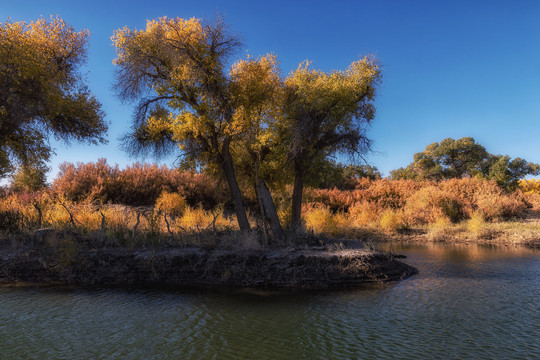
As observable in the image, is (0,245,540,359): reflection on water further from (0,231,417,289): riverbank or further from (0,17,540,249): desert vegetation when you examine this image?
(0,17,540,249): desert vegetation

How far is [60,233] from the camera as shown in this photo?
480 inches

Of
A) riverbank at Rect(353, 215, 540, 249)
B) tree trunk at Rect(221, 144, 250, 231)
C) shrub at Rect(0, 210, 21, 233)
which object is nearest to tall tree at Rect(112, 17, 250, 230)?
tree trunk at Rect(221, 144, 250, 231)

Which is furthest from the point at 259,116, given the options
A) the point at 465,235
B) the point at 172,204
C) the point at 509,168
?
the point at 509,168

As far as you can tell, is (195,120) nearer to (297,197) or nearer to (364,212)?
(297,197)

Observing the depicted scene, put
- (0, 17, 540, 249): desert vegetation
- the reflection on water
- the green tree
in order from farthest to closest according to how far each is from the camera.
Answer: the green tree, (0, 17, 540, 249): desert vegetation, the reflection on water

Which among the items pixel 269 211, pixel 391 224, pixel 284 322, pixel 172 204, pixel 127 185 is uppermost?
pixel 127 185

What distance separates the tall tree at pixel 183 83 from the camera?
12.4m

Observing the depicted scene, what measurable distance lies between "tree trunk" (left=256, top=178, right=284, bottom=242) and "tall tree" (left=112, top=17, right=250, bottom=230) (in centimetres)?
102

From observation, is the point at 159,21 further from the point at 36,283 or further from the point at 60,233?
the point at 36,283

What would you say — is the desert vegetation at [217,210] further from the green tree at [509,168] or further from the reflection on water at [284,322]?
the green tree at [509,168]

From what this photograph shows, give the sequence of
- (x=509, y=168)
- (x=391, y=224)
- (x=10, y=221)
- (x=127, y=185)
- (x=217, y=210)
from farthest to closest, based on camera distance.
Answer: (x=509, y=168) < (x=127, y=185) < (x=391, y=224) < (x=217, y=210) < (x=10, y=221)

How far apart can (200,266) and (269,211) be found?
4114 millimetres

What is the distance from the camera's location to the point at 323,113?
14.3 metres

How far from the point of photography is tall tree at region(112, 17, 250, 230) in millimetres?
12438
